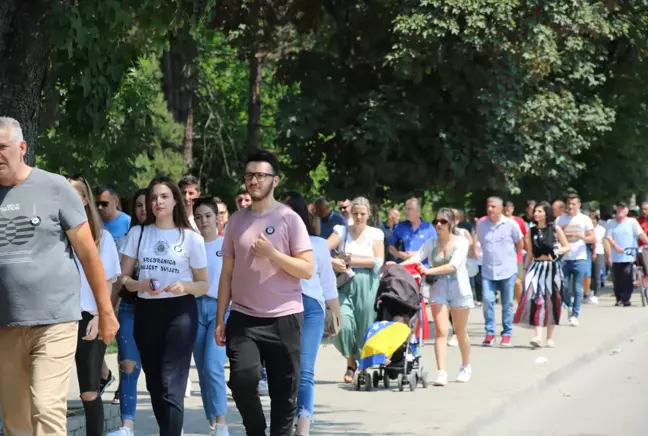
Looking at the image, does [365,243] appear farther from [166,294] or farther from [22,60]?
[166,294]

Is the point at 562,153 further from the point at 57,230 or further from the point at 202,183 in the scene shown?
the point at 57,230

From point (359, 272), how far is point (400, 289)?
82 cm

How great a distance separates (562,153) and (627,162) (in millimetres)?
7581

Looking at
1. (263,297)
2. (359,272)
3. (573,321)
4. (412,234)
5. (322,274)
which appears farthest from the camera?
(573,321)

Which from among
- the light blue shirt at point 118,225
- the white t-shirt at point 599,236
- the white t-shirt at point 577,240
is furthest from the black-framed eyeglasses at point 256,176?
the white t-shirt at point 599,236

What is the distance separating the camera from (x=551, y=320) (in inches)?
661

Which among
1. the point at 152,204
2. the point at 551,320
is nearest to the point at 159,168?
the point at 551,320

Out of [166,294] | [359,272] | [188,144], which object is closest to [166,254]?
[166,294]

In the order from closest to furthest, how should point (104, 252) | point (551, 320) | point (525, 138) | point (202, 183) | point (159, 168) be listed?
point (104, 252) → point (551, 320) → point (525, 138) → point (159, 168) → point (202, 183)

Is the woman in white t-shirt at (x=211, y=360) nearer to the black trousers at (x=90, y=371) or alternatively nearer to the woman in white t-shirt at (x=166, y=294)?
the woman in white t-shirt at (x=166, y=294)

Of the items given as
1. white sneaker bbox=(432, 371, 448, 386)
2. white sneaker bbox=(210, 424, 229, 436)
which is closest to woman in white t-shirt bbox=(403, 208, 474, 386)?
white sneaker bbox=(432, 371, 448, 386)

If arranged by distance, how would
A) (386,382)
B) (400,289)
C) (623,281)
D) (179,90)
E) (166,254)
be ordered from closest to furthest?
(166,254)
(386,382)
(400,289)
(623,281)
(179,90)

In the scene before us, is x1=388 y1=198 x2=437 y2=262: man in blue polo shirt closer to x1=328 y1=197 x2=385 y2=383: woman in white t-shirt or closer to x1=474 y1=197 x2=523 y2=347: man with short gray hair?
x1=474 y1=197 x2=523 y2=347: man with short gray hair

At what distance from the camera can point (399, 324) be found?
12688 millimetres
